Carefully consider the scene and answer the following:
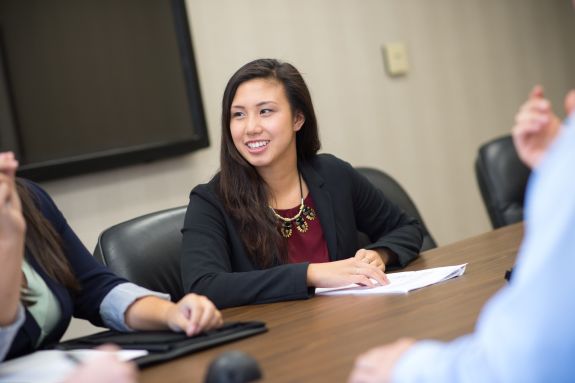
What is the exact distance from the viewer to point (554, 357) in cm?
77

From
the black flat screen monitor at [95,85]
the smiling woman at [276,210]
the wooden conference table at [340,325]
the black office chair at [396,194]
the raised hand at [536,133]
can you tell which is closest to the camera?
the raised hand at [536,133]

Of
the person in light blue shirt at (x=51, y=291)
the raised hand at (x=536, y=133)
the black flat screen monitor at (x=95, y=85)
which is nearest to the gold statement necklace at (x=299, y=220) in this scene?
the person in light blue shirt at (x=51, y=291)

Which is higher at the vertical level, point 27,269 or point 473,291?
point 27,269

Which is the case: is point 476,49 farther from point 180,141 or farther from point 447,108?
point 180,141

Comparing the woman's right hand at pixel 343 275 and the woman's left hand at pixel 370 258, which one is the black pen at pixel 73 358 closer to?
the woman's right hand at pixel 343 275

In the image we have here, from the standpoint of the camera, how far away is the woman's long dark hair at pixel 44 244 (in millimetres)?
1743

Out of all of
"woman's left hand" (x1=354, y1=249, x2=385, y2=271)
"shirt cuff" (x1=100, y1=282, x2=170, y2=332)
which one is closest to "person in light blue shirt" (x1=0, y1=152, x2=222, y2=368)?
"shirt cuff" (x1=100, y1=282, x2=170, y2=332)

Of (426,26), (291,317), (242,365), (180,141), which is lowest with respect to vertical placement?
(291,317)

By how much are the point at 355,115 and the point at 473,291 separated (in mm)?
2480

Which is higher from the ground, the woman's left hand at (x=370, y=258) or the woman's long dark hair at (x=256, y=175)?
the woman's long dark hair at (x=256, y=175)

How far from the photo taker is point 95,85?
3.08 meters

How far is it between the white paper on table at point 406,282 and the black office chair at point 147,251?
50 cm

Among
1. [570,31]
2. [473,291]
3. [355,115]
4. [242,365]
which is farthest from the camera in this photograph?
[570,31]

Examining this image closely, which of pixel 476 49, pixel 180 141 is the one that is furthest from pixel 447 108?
pixel 180 141
